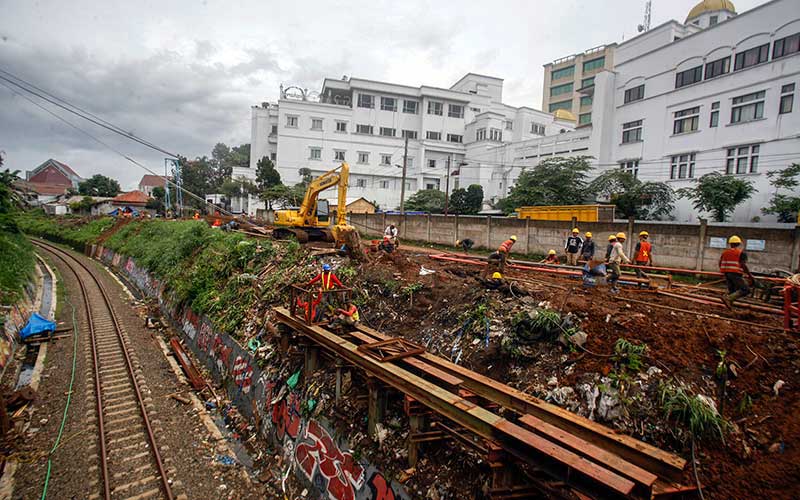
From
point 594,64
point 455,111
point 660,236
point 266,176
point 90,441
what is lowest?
point 90,441

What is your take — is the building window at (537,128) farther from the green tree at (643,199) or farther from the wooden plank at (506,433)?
the wooden plank at (506,433)

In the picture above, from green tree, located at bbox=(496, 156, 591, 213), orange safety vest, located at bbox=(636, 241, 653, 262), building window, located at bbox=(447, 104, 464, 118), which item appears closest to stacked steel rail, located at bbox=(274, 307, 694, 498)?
orange safety vest, located at bbox=(636, 241, 653, 262)

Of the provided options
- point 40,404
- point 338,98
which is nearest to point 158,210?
point 338,98

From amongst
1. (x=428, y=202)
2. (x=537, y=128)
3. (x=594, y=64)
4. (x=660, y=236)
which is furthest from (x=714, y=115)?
(x=594, y=64)

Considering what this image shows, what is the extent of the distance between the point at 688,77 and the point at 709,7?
18247mm

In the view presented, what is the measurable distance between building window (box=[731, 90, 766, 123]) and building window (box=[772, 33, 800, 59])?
6.97 ft

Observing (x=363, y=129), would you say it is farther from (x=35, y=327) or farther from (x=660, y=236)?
(x=35, y=327)

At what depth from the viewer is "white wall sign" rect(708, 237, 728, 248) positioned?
13891 mm

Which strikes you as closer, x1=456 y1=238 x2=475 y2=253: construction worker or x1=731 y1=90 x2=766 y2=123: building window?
x1=456 y1=238 x2=475 y2=253: construction worker

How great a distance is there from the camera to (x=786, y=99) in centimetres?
2261

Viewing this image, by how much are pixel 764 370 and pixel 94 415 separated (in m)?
12.9

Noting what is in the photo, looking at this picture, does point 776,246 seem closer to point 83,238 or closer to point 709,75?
point 709,75

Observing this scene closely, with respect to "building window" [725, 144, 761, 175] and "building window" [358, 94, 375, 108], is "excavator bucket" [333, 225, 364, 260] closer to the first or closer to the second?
"building window" [725, 144, 761, 175]

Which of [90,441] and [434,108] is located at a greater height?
[434,108]
